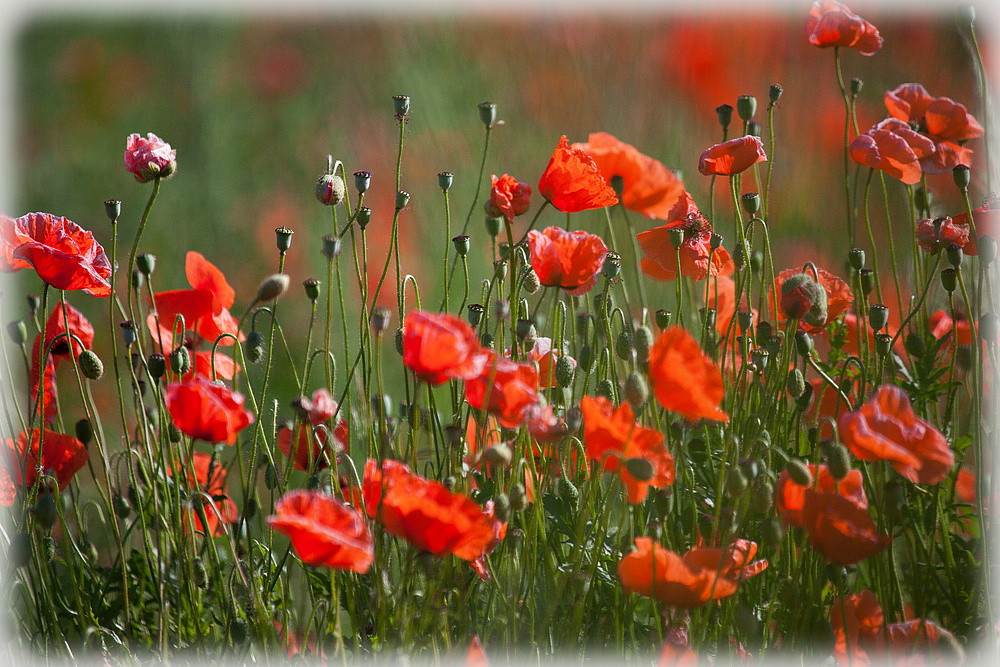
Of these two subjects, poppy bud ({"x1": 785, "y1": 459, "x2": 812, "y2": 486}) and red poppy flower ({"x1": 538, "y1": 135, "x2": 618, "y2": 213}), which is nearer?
poppy bud ({"x1": 785, "y1": 459, "x2": 812, "y2": 486})

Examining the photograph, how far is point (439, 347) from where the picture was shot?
0.46 metres

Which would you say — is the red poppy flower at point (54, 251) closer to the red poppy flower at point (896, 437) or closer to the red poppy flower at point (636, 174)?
the red poppy flower at point (636, 174)

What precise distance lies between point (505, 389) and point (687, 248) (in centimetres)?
27

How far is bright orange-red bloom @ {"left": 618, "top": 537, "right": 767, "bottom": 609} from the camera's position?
0.49 meters

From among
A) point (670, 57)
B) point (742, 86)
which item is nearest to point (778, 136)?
point (742, 86)

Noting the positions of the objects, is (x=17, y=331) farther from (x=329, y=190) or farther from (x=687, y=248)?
(x=687, y=248)

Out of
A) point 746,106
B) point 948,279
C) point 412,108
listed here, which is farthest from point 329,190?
point 412,108

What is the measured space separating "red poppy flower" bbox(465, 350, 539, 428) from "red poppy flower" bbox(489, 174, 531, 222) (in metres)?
0.15

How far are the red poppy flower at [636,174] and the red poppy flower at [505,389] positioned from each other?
0.89 feet

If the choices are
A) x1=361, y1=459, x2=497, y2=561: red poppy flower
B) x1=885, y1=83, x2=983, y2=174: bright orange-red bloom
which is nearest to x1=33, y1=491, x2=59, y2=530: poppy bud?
x1=361, y1=459, x2=497, y2=561: red poppy flower

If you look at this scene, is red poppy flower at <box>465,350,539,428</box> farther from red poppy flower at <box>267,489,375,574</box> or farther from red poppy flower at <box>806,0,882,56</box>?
red poppy flower at <box>806,0,882,56</box>

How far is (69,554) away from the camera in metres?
0.67

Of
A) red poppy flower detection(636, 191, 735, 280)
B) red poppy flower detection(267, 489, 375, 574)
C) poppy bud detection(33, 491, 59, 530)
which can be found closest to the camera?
red poppy flower detection(267, 489, 375, 574)

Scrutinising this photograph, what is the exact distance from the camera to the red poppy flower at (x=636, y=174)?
73 cm
